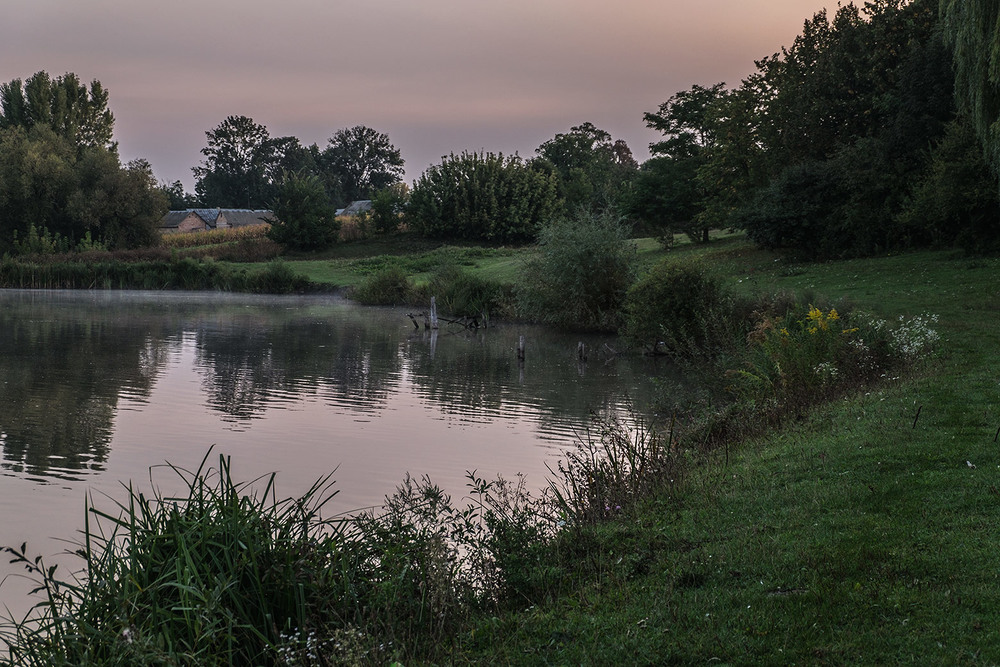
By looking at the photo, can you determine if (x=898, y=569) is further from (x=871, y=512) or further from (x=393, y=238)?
(x=393, y=238)

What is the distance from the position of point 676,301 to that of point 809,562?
69.1ft

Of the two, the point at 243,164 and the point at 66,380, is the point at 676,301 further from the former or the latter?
the point at 243,164

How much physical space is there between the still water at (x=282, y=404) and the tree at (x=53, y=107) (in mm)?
61380

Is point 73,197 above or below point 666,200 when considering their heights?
above

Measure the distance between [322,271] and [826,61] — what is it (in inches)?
1393

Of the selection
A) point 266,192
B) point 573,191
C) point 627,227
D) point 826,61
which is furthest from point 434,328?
point 266,192

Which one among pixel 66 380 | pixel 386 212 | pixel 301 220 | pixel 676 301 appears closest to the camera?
pixel 66 380

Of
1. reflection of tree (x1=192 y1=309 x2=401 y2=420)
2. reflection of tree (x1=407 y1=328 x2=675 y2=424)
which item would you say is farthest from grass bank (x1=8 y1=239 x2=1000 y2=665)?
reflection of tree (x1=192 y1=309 x2=401 y2=420)

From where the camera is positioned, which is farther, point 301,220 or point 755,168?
point 301,220

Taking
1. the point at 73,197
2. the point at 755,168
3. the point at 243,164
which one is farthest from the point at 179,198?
the point at 755,168

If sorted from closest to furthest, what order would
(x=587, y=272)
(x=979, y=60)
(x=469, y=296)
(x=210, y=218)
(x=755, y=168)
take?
(x=979, y=60) → (x=587, y=272) → (x=469, y=296) → (x=755, y=168) → (x=210, y=218)

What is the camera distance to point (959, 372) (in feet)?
44.8

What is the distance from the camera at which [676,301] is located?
2695 centimetres

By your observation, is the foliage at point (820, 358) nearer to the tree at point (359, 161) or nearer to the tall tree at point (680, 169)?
the tall tree at point (680, 169)
